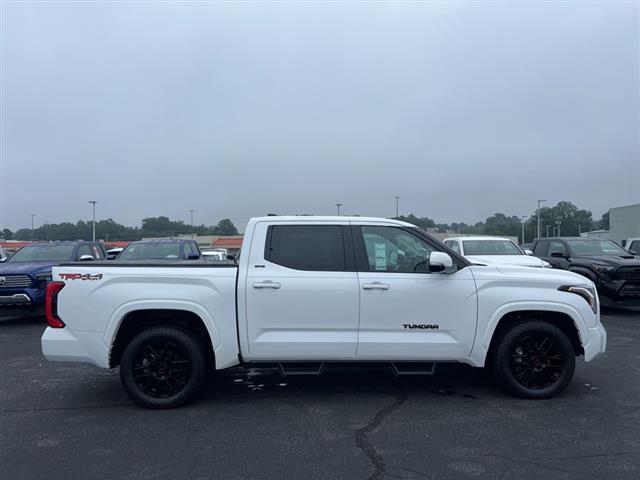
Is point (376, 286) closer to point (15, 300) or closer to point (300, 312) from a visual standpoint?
point (300, 312)

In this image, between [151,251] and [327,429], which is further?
[151,251]

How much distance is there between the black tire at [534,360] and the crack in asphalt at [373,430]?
3.53ft

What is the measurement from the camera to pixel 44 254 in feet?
39.2

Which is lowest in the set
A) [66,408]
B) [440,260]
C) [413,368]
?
[66,408]

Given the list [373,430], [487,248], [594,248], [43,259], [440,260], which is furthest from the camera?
[487,248]

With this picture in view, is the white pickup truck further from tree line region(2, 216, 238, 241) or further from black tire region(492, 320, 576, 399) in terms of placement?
tree line region(2, 216, 238, 241)

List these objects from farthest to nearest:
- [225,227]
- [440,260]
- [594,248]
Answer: [225,227], [594,248], [440,260]

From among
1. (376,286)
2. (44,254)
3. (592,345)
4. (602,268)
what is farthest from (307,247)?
(44,254)

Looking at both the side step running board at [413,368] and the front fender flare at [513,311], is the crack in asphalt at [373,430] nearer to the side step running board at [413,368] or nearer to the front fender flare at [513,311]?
the side step running board at [413,368]

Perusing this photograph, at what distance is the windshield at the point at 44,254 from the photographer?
38.3 ft

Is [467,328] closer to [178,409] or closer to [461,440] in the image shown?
[461,440]

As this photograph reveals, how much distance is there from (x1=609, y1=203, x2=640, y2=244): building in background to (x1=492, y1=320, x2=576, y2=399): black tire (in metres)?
42.7

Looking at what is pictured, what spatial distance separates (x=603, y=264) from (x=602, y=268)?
0.11 metres

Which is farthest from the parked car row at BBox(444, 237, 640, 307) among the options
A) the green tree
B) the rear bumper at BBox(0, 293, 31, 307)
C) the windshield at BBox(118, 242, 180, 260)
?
the green tree
